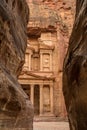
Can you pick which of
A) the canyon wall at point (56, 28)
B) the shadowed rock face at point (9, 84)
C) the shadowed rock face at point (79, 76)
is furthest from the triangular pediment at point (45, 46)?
the shadowed rock face at point (79, 76)

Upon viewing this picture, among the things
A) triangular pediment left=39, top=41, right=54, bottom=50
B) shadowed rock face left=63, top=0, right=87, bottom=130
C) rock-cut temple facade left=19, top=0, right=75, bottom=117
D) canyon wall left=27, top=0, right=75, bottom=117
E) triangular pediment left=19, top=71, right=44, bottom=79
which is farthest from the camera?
triangular pediment left=39, top=41, right=54, bottom=50

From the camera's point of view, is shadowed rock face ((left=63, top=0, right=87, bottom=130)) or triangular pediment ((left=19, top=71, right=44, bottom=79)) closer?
shadowed rock face ((left=63, top=0, right=87, bottom=130))

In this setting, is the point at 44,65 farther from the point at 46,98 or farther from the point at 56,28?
the point at 56,28

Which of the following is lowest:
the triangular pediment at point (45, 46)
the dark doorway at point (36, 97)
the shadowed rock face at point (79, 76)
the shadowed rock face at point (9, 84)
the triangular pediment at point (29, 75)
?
the dark doorway at point (36, 97)

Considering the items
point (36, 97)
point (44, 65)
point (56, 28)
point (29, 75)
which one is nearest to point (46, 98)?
point (36, 97)

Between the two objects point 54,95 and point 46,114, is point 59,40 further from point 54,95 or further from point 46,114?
point 46,114

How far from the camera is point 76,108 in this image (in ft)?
14.8

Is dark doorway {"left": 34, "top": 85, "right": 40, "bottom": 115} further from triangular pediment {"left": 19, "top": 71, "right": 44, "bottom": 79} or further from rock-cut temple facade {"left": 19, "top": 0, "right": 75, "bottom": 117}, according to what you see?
triangular pediment {"left": 19, "top": 71, "right": 44, "bottom": 79}

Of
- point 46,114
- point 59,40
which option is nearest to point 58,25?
point 59,40

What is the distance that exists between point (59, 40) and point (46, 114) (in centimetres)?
1137

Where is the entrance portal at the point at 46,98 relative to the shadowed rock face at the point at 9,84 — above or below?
below

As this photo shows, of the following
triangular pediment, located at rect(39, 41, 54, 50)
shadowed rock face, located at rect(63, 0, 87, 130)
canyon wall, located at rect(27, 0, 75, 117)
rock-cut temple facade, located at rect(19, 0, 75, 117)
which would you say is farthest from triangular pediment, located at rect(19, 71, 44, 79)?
shadowed rock face, located at rect(63, 0, 87, 130)

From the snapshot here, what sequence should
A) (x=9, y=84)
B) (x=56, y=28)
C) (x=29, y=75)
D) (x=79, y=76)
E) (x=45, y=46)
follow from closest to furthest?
1. (x=79, y=76)
2. (x=9, y=84)
3. (x=29, y=75)
4. (x=45, y=46)
5. (x=56, y=28)

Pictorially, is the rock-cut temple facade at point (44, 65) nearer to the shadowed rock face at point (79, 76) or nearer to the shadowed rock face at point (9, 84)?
the shadowed rock face at point (9, 84)
